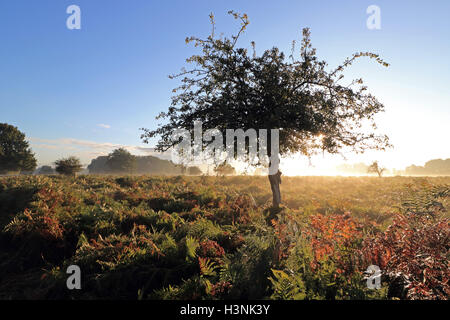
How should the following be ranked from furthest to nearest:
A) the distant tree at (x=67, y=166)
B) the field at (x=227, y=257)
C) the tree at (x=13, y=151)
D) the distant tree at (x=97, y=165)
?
the distant tree at (x=97, y=165), the tree at (x=13, y=151), the distant tree at (x=67, y=166), the field at (x=227, y=257)

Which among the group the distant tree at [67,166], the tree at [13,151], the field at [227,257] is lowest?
the field at [227,257]

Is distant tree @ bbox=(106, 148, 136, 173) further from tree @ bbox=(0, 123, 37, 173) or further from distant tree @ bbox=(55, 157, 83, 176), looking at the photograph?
distant tree @ bbox=(55, 157, 83, 176)

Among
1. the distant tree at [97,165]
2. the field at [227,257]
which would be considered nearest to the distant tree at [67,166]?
the field at [227,257]

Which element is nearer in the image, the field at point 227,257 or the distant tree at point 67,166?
the field at point 227,257

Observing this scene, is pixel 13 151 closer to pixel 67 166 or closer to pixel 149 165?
pixel 67 166

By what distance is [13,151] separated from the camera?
171ft

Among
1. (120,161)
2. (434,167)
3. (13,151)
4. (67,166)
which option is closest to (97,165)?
(120,161)

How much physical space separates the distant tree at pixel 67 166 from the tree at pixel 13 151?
39.3m

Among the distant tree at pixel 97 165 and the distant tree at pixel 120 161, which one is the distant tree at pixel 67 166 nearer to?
the distant tree at pixel 120 161

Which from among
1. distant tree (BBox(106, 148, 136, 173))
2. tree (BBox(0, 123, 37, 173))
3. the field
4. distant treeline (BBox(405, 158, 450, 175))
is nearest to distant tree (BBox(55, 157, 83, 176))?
the field

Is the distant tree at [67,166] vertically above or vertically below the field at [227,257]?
above

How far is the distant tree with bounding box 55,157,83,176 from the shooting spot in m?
25.1

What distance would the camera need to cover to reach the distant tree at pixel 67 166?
2514 centimetres

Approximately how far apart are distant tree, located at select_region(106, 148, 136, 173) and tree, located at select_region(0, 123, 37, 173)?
18.9 meters
